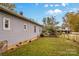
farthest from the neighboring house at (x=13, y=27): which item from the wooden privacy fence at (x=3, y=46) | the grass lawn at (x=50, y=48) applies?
the grass lawn at (x=50, y=48)

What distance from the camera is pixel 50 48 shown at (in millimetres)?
8195

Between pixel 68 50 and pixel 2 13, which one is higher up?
pixel 2 13

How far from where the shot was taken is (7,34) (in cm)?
848

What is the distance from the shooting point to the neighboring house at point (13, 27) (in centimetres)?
818

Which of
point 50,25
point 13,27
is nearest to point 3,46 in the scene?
point 13,27

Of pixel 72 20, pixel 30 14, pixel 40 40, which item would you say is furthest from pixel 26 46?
pixel 72 20

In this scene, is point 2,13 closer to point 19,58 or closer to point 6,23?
point 6,23

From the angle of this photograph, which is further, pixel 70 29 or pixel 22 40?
pixel 22 40

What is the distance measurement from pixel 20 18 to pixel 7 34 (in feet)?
4.32

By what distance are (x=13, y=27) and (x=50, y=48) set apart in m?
1.65

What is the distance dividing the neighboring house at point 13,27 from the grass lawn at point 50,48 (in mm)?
591

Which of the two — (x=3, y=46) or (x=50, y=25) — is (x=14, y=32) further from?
(x=50, y=25)

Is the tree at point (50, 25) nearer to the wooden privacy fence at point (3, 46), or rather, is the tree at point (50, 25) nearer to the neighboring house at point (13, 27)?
the neighboring house at point (13, 27)

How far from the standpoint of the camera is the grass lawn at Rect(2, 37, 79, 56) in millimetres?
8062
